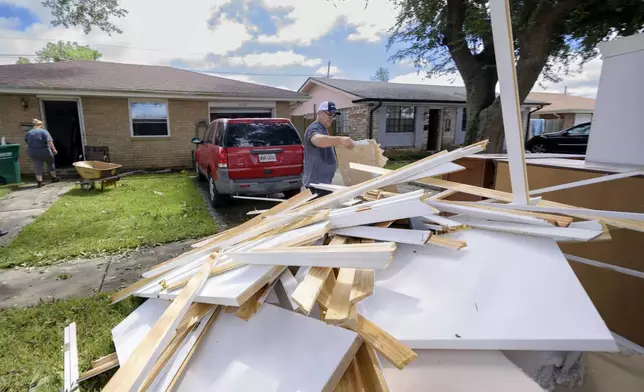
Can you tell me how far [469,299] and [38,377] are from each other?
284 centimetres

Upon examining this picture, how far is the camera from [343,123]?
747 inches

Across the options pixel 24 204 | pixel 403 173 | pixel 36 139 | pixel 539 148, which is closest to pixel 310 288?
pixel 403 173

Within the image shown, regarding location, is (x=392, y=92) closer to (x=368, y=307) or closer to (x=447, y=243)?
(x=447, y=243)

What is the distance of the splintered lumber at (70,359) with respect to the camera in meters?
2.12

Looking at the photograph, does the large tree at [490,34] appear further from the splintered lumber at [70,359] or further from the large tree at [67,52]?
the large tree at [67,52]

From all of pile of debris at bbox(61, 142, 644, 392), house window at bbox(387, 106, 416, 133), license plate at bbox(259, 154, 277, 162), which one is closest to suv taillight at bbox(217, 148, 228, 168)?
license plate at bbox(259, 154, 277, 162)

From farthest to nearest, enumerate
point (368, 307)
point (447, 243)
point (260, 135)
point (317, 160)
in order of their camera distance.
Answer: point (260, 135) < point (317, 160) < point (447, 243) < point (368, 307)

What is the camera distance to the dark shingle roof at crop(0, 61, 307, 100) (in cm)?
1070

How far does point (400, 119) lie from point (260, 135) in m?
12.9

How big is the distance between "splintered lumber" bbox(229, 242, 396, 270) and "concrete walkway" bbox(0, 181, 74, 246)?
5321 mm

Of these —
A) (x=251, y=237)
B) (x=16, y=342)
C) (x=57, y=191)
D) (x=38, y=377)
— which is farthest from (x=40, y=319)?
(x=57, y=191)

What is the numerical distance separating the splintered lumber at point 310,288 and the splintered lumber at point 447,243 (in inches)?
28.4

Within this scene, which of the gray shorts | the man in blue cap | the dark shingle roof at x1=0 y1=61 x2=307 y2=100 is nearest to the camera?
the man in blue cap

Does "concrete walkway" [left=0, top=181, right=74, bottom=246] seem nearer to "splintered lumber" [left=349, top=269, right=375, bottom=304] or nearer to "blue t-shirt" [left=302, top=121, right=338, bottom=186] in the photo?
"blue t-shirt" [left=302, top=121, right=338, bottom=186]
